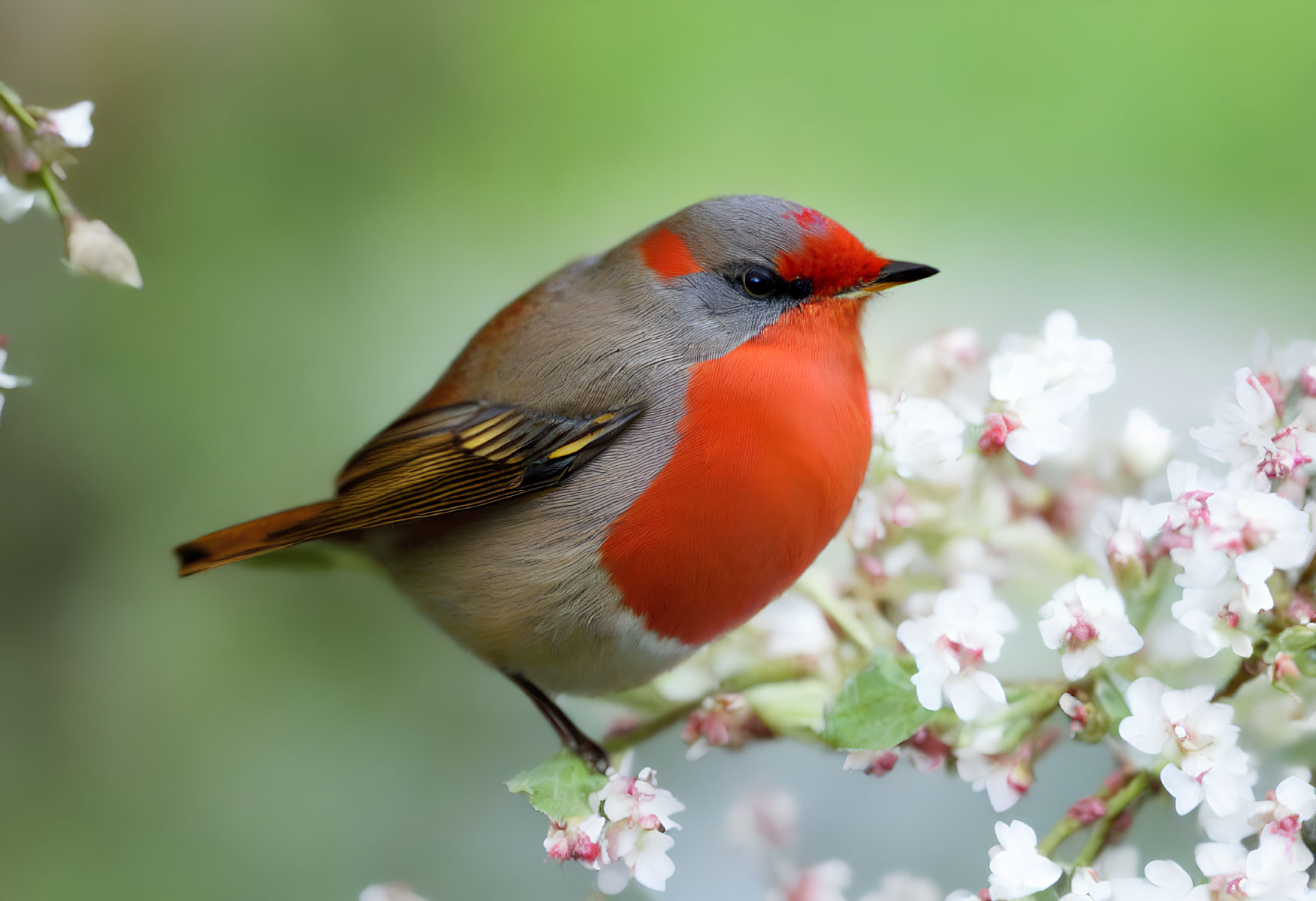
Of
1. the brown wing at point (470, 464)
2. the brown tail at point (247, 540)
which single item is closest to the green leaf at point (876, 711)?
the brown wing at point (470, 464)

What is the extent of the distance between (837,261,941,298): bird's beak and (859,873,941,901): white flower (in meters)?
0.57

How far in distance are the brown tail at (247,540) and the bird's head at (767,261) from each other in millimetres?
457

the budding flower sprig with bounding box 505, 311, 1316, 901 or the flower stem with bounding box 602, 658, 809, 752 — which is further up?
the budding flower sprig with bounding box 505, 311, 1316, 901

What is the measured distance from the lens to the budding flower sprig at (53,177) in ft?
2.42

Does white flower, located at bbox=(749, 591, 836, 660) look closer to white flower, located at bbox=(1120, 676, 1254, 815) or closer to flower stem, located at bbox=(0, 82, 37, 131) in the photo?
white flower, located at bbox=(1120, 676, 1254, 815)

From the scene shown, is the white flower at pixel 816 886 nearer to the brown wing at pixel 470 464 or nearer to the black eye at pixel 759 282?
the brown wing at pixel 470 464

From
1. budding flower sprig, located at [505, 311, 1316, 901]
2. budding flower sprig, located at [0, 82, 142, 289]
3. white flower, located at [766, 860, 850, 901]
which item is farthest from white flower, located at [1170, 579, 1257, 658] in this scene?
budding flower sprig, located at [0, 82, 142, 289]

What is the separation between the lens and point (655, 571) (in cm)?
111

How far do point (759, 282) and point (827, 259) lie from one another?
8 centimetres

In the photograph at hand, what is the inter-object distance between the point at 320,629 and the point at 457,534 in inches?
38.5

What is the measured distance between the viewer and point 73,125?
0.74 meters

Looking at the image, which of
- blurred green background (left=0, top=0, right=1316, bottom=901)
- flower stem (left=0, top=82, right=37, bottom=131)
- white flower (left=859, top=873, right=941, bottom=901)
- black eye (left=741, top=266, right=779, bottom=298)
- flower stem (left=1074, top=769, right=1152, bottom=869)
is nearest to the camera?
flower stem (left=0, top=82, right=37, bottom=131)

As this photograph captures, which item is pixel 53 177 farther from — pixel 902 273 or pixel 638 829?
pixel 902 273

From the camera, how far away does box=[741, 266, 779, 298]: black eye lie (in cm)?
118
